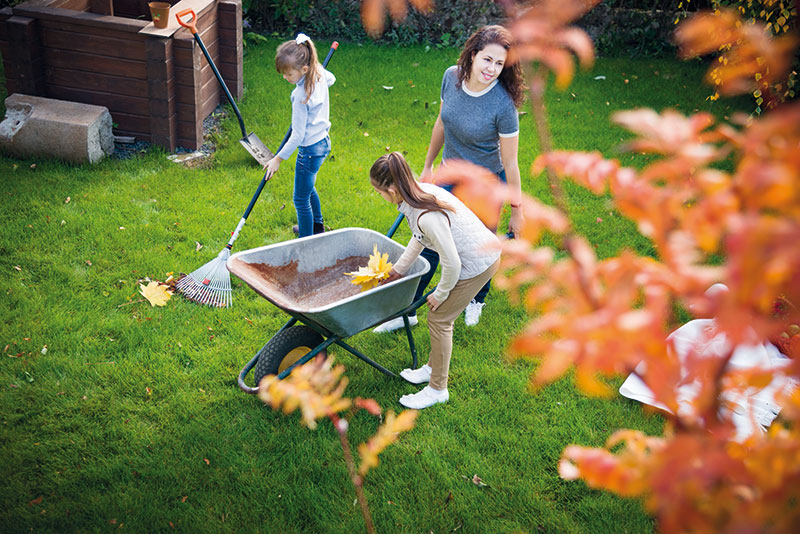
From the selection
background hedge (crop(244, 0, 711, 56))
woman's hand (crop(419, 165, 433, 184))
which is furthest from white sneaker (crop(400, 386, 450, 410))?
background hedge (crop(244, 0, 711, 56))

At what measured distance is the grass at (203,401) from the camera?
2695mm

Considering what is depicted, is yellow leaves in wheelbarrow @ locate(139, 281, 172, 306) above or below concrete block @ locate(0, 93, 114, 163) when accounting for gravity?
below

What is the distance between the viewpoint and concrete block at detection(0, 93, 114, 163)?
487cm

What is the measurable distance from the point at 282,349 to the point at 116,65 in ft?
11.3

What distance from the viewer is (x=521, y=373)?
350 centimetres

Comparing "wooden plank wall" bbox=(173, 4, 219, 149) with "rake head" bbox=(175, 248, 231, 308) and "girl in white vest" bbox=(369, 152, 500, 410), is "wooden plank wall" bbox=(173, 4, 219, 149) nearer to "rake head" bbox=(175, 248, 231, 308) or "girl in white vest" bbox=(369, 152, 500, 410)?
"rake head" bbox=(175, 248, 231, 308)

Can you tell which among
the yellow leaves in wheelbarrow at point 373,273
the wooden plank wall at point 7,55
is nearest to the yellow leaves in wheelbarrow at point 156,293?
the yellow leaves in wheelbarrow at point 373,273

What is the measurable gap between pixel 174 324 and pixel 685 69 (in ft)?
22.6

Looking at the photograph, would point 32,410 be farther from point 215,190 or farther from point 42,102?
point 42,102

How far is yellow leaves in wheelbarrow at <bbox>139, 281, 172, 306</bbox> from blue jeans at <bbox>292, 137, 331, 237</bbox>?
96 centimetres

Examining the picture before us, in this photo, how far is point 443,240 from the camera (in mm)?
2662

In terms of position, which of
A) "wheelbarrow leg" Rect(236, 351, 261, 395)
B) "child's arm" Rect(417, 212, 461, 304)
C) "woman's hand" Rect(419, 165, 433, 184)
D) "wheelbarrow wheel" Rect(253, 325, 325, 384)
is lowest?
"wheelbarrow leg" Rect(236, 351, 261, 395)

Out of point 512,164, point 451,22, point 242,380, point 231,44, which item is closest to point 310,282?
point 242,380

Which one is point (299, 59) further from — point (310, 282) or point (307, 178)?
point (310, 282)
